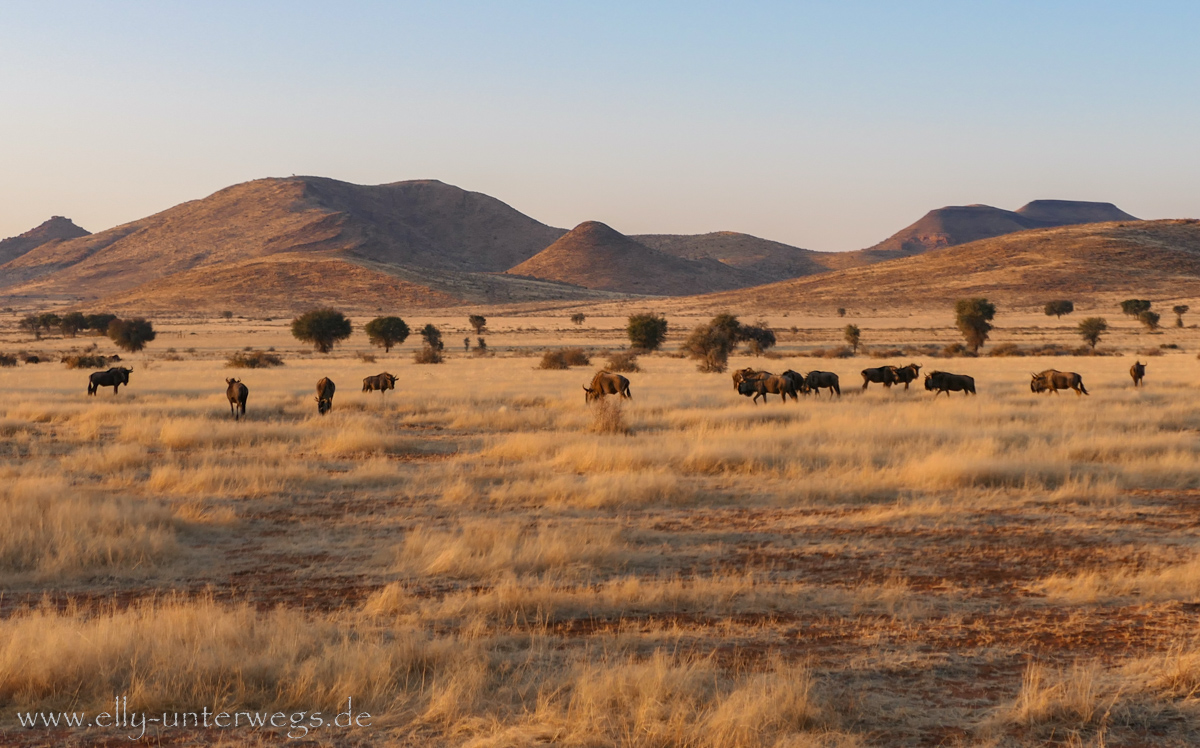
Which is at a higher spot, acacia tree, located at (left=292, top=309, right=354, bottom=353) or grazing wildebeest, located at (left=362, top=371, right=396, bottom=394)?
acacia tree, located at (left=292, top=309, right=354, bottom=353)

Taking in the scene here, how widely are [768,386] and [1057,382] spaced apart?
8622 mm

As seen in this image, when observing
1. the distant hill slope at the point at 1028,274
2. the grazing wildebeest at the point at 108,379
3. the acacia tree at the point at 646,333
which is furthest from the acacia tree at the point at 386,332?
the distant hill slope at the point at 1028,274

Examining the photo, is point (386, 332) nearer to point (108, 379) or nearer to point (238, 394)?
point (108, 379)

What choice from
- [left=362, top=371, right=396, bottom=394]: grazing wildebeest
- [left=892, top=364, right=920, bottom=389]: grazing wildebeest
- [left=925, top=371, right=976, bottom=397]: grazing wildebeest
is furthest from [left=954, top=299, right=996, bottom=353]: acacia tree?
[left=362, top=371, right=396, bottom=394]: grazing wildebeest

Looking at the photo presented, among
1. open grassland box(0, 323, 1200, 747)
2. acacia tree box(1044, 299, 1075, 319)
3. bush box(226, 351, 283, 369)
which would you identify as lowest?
open grassland box(0, 323, 1200, 747)

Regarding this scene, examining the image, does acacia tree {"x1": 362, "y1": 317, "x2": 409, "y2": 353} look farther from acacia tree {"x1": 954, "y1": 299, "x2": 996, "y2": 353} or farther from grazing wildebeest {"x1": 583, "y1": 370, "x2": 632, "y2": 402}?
grazing wildebeest {"x1": 583, "y1": 370, "x2": 632, "y2": 402}

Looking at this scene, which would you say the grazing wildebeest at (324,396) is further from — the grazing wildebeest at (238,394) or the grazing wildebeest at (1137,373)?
the grazing wildebeest at (1137,373)

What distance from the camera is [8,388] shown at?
3134cm

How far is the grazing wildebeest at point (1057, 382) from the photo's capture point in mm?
26875

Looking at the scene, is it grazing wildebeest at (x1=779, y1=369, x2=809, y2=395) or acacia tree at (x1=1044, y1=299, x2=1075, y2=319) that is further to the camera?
acacia tree at (x1=1044, y1=299, x2=1075, y2=319)

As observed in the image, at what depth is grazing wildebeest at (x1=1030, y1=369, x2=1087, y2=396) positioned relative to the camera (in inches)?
1058

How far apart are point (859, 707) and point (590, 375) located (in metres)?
33.6

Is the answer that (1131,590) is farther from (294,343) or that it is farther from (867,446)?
(294,343)

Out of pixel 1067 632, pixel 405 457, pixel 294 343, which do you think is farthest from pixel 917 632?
pixel 294 343
